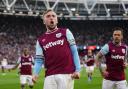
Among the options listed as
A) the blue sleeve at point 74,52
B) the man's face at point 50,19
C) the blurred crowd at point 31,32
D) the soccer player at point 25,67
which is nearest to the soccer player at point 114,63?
the blue sleeve at point 74,52

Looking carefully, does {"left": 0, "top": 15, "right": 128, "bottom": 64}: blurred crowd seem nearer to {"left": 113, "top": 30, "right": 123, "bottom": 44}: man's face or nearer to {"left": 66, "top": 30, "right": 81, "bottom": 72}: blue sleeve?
{"left": 113, "top": 30, "right": 123, "bottom": 44}: man's face

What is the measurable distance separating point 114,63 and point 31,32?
74.8m

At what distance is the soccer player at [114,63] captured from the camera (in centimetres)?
1304

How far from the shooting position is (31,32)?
8750 centimetres

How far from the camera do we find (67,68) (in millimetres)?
9664

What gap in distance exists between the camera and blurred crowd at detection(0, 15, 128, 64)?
7850 cm

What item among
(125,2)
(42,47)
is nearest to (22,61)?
(42,47)

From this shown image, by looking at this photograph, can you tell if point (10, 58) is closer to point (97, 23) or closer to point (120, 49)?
point (97, 23)

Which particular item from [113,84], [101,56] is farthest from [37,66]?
[113,84]

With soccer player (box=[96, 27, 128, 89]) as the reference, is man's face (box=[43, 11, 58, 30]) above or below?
above

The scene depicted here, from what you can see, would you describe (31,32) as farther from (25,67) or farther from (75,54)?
(75,54)

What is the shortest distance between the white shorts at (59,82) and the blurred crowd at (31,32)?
64431mm

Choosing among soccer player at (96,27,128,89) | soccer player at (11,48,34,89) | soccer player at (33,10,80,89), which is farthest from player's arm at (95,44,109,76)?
soccer player at (11,48,34,89)

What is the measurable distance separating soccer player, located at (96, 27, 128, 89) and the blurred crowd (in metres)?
61.0
